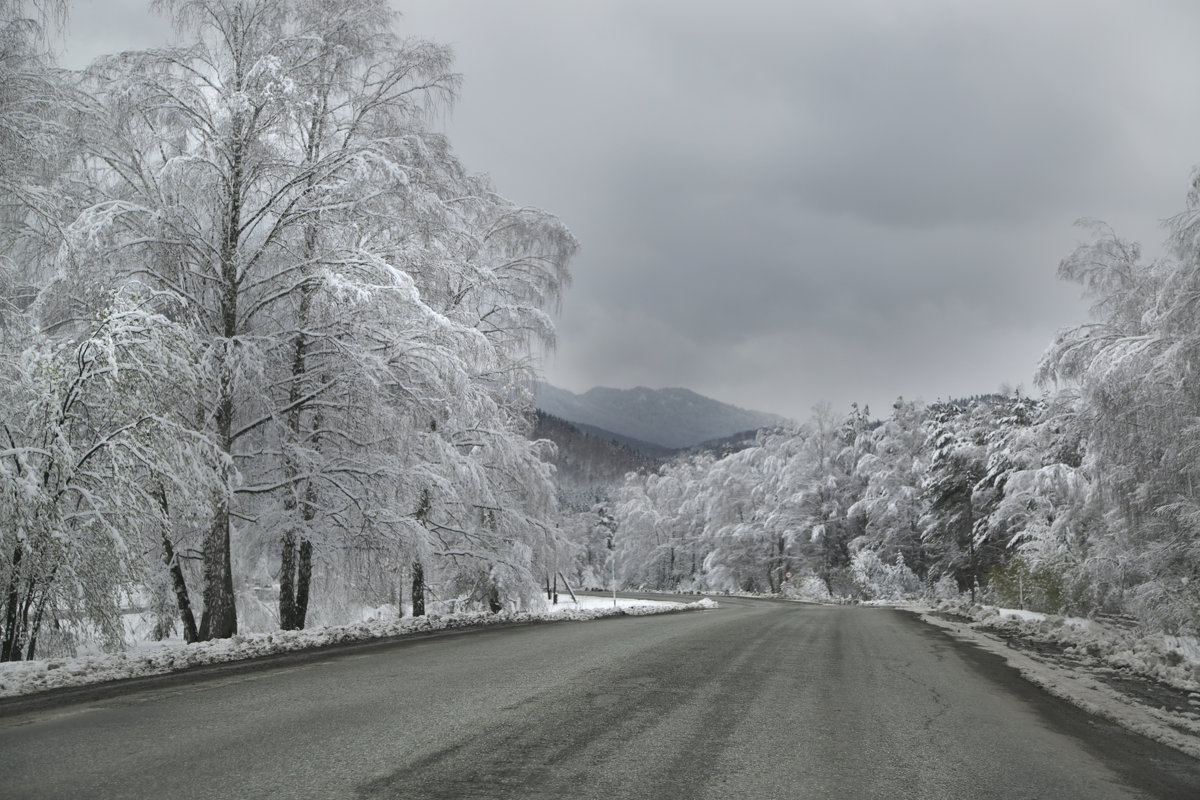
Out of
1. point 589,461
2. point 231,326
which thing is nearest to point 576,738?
point 231,326

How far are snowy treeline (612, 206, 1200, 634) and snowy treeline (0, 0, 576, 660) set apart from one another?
474 inches

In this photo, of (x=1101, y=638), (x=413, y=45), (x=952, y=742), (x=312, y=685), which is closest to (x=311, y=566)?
(x=312, y=685)

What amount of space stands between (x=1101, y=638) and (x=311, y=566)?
545 inches

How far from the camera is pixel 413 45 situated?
14.1 metres

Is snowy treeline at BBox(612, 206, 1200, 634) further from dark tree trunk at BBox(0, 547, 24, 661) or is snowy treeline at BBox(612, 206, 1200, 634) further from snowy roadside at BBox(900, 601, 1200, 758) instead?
dark tree trunk at BBox(0, 547, 24, 661)

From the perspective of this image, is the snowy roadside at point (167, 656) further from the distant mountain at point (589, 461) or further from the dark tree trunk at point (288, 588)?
the distant mountain at point (589, 461)

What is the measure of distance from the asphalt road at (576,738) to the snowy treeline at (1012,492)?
26.8ft

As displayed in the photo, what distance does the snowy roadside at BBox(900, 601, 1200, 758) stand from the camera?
658 cm

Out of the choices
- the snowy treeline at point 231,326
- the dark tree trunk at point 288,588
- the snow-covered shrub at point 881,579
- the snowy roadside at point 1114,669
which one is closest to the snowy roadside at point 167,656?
the snowy treeline at point 231,326

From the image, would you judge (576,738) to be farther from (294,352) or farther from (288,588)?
(288,588)

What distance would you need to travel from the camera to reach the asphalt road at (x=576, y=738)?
4.03m

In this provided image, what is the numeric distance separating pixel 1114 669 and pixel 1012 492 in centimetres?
2292

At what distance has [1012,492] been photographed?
30250 mm

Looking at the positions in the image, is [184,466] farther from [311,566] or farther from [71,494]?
[311,566]
